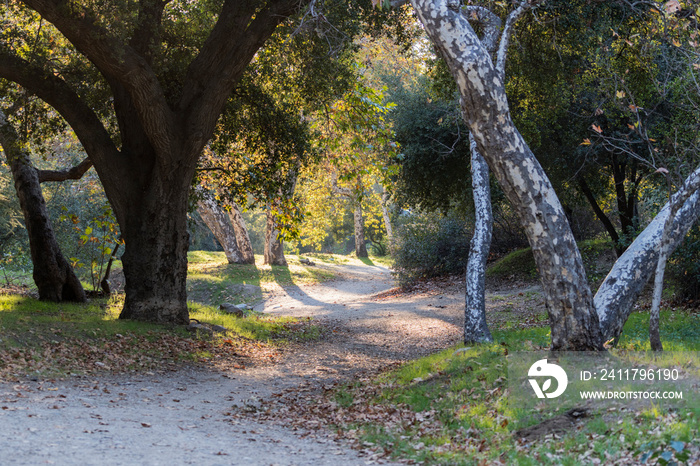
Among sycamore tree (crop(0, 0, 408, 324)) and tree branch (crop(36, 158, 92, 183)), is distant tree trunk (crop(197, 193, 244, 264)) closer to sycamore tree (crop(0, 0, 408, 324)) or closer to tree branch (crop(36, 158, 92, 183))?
tree branch (crop(36, 158, 92, 183))

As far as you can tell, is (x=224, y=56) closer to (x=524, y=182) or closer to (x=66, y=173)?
(x=66, y=173)

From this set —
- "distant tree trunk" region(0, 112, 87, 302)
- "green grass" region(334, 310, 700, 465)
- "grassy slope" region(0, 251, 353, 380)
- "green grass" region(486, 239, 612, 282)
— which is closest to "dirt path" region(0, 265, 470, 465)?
"grassy slope" region(0, 251, 353, 380)

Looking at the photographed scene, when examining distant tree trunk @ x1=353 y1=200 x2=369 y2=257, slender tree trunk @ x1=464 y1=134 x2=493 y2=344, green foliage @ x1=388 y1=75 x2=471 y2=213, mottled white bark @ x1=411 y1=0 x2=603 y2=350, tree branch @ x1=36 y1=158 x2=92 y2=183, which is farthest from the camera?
distant tree trunk @ x1=353 y1=200 x2=369 y2=257

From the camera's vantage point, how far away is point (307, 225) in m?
28.3

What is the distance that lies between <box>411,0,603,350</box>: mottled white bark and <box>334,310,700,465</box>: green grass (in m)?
1.06

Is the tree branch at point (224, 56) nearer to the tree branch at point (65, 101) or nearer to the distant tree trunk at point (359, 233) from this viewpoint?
the tree branch at point (65, 101)

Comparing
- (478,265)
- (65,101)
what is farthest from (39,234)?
(478,265)

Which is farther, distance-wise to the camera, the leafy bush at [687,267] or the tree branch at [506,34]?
the leafy bush at [687,267]

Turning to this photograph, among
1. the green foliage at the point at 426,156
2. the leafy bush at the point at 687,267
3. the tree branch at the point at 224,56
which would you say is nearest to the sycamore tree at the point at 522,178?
the tree branch at the point at 224,56

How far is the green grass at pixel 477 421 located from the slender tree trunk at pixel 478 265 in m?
0.55

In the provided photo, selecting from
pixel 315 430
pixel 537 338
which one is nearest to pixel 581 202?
pixel 537 338

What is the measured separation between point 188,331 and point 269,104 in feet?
17.4

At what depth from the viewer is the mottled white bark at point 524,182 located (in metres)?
5.88

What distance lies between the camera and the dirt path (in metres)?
4.63
